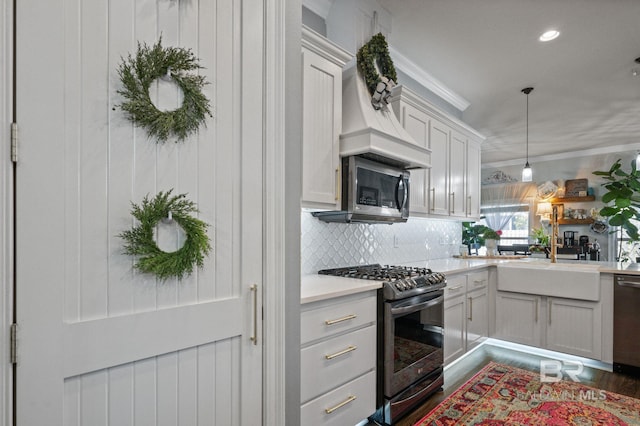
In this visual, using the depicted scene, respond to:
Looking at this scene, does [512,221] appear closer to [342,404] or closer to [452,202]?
[452,202]

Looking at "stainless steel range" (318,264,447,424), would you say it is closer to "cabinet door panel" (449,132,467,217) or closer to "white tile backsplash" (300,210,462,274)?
"white tile backsplash" (300,210,462,274)

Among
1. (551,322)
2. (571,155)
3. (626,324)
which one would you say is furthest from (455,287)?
(571,155)

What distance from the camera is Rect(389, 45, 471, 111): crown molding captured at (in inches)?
134

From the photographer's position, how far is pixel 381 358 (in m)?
2.14

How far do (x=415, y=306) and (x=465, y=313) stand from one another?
1.22 m

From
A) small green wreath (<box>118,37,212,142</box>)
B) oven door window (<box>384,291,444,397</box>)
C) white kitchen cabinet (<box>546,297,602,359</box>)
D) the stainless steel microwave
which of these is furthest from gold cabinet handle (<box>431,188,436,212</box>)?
small green wreath (<box>118,37,212,142</box>)

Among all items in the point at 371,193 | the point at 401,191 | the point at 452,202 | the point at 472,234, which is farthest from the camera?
the point at 472,234

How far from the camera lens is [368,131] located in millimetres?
2293

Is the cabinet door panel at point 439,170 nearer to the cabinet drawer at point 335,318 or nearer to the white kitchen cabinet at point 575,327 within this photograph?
the white kitchen cabinet at point 575,327

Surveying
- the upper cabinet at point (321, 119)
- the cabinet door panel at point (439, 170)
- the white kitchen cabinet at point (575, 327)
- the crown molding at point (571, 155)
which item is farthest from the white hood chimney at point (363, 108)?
the crown molding at point (571, 155)

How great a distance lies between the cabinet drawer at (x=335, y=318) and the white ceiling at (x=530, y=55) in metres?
2.24

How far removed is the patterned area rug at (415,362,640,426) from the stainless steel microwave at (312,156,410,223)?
1415 mm

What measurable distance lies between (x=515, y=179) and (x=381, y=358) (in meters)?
7.80

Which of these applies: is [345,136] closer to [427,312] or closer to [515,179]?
[427,312]
